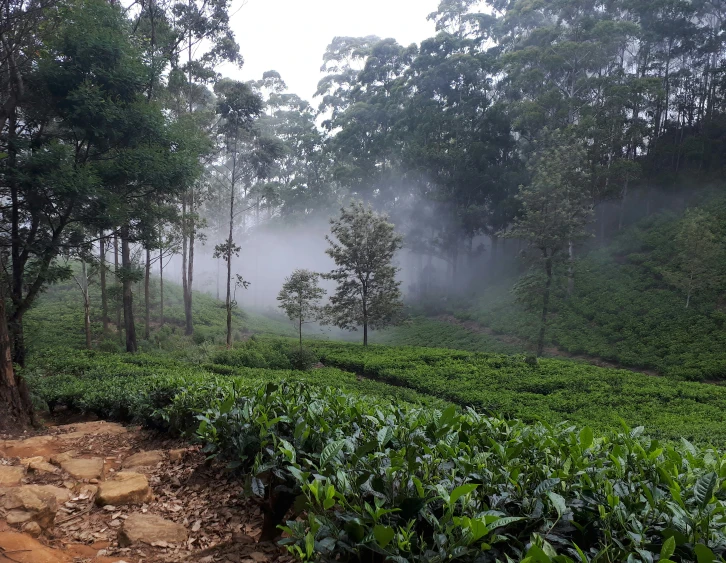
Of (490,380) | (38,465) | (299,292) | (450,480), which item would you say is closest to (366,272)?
(299,292)

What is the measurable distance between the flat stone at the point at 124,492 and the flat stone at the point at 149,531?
0.31 meters

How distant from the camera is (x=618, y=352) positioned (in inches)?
566

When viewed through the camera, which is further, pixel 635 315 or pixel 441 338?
pixel 441 338

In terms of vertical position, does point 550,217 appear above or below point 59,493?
above

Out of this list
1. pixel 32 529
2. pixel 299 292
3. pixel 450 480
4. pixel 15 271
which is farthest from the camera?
pixel 299 292

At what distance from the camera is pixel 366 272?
1720 centimetres

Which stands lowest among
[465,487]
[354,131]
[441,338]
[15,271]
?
[441,338]

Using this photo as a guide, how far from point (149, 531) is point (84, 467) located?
4.69 feet

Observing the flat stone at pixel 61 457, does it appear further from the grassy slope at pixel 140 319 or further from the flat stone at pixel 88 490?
the grassy slope at pixel 140 319

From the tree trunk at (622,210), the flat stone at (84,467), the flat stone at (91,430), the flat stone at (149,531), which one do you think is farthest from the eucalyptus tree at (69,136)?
the tree trunk at (622,210)

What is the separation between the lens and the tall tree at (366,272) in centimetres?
1702

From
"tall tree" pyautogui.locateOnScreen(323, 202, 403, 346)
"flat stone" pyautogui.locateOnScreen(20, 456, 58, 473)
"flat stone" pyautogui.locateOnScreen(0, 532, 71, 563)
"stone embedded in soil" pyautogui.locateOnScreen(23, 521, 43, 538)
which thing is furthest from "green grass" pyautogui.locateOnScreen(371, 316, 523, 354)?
"flat stone" pyautogui.locateOnScreen(0, 532, 71, 563)

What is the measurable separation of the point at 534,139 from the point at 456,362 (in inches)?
632

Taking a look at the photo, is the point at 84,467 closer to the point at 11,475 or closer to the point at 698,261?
the point at 11,475
